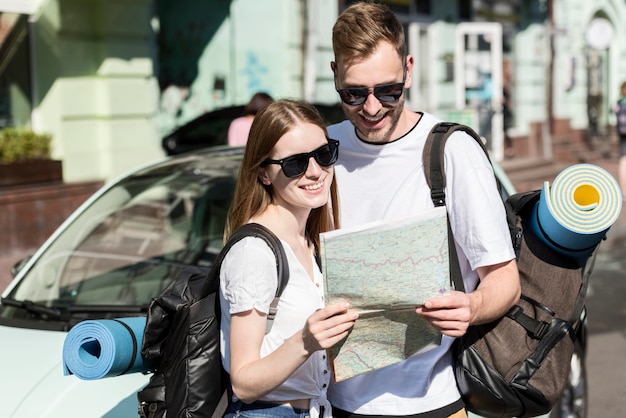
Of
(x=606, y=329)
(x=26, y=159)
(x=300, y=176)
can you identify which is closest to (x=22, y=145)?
(x=26, y=159)

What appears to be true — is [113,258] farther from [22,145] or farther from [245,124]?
[22,145]

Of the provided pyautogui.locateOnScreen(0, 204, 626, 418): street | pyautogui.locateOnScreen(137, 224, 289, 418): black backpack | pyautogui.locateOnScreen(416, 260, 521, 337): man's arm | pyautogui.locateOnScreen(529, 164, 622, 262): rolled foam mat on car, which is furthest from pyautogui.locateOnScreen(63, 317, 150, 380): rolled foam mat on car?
pyautogui.locateOnScreen(0, 204, 626, 418): street

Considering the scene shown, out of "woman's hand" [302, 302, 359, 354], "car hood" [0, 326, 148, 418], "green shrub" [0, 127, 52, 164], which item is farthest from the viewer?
"green shrub" [0, 127, 52, 164]

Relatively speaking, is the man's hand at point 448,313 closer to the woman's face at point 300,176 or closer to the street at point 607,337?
the woman's face at point 300,176

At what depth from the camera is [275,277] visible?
2.12 m

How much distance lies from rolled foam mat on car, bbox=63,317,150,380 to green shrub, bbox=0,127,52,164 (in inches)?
318

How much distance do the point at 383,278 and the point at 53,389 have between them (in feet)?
4.60

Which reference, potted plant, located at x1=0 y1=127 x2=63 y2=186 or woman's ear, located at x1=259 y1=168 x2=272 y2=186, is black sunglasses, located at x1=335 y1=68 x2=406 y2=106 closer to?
woman's ear, located at x1=259 y1=168 x2=272 y2=186

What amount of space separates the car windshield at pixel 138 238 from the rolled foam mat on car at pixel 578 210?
Answer: 193cm

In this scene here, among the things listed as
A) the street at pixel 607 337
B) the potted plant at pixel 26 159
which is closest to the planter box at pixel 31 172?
the potted plant at pixel 26 159

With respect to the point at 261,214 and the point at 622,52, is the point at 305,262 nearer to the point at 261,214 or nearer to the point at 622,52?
the point at 261,214

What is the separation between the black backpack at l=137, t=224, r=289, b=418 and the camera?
88.0 inches

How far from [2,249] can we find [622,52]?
21.1 meters

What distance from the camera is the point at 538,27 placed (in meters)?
21.3
